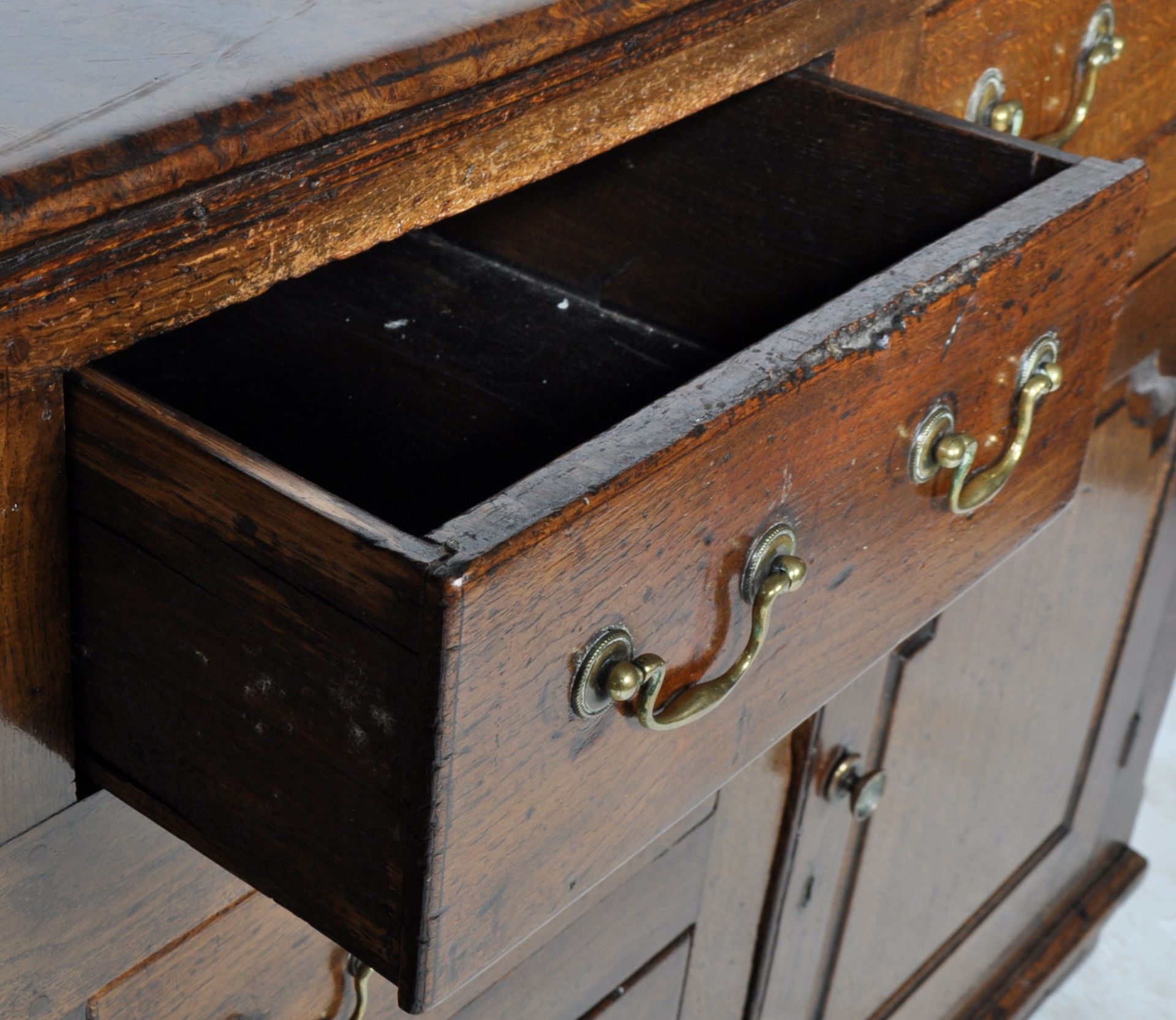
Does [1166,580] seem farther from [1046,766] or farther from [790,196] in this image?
[790,196]

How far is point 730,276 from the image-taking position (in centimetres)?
76

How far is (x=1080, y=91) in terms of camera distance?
932 mm

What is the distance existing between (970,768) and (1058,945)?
1.37 ft

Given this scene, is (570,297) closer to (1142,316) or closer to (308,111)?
(308,111)

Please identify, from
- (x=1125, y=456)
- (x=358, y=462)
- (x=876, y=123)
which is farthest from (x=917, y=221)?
(x=1125, y=456)

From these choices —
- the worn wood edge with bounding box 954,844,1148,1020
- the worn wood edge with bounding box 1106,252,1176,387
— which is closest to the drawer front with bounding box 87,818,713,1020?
the worn wood edge with bounding box 1106,252,1176,387

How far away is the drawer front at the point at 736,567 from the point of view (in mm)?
448

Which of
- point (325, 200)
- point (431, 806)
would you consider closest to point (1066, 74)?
point (325, 200)

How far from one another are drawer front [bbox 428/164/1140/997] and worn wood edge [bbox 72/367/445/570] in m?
0.02

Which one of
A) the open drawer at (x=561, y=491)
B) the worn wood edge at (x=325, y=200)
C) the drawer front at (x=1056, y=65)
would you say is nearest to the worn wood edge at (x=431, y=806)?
the open drawer at (x=561, y=491)

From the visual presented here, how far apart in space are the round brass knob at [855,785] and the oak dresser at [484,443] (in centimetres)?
5

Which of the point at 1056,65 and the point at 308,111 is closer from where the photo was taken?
the point at 308,111

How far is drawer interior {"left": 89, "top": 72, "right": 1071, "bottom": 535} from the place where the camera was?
674 mm

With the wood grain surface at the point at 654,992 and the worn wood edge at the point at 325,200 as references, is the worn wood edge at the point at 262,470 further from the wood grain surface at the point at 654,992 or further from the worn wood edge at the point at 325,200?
the wood grain surface at the point at 654,992
